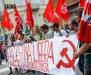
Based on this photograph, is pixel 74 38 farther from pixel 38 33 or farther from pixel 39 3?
pixel 39 3

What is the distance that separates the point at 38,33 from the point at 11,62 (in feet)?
6.48

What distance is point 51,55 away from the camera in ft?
20.8

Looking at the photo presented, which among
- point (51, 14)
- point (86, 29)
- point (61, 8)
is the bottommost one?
point (51, 14)

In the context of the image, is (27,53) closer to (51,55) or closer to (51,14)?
(51,55)

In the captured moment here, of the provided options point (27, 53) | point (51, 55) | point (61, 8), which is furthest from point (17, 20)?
point (51, 55)

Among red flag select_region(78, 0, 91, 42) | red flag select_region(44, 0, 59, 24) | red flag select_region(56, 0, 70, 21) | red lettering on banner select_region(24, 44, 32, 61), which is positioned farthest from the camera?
red flag select_region(44, 0, 59, 24)

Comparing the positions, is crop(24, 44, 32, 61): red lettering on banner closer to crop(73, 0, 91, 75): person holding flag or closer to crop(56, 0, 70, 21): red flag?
crop(56, 0, 70, 21): red flag

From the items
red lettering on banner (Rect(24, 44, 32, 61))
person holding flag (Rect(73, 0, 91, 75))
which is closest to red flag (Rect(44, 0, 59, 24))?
red lettering on banner (Rect(24, 44, 32, 61))

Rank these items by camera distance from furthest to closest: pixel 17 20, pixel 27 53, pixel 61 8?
pixel 17 20 → pixel 61 8 → pixel 27 53

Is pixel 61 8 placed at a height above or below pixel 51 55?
above

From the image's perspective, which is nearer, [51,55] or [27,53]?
[51,55]

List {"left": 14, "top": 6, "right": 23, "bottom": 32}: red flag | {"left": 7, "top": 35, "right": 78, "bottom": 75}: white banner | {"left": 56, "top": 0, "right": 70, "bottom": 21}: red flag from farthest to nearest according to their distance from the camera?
1. {"left": 14, "top": 6, "right": 23, "bottom": 32}: red flag
2. {"left": 56, "top": 0, "right": 70, "bottom": 21}: red flag
3. {"left": 7, "top": 35, "right": 78, "bottom": 75}: white banner

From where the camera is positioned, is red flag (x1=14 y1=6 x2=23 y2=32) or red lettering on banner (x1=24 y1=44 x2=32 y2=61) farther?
red flag (x1=14 y1=6 x2=23 y2=32)

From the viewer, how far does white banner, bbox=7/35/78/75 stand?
5.57 metres
